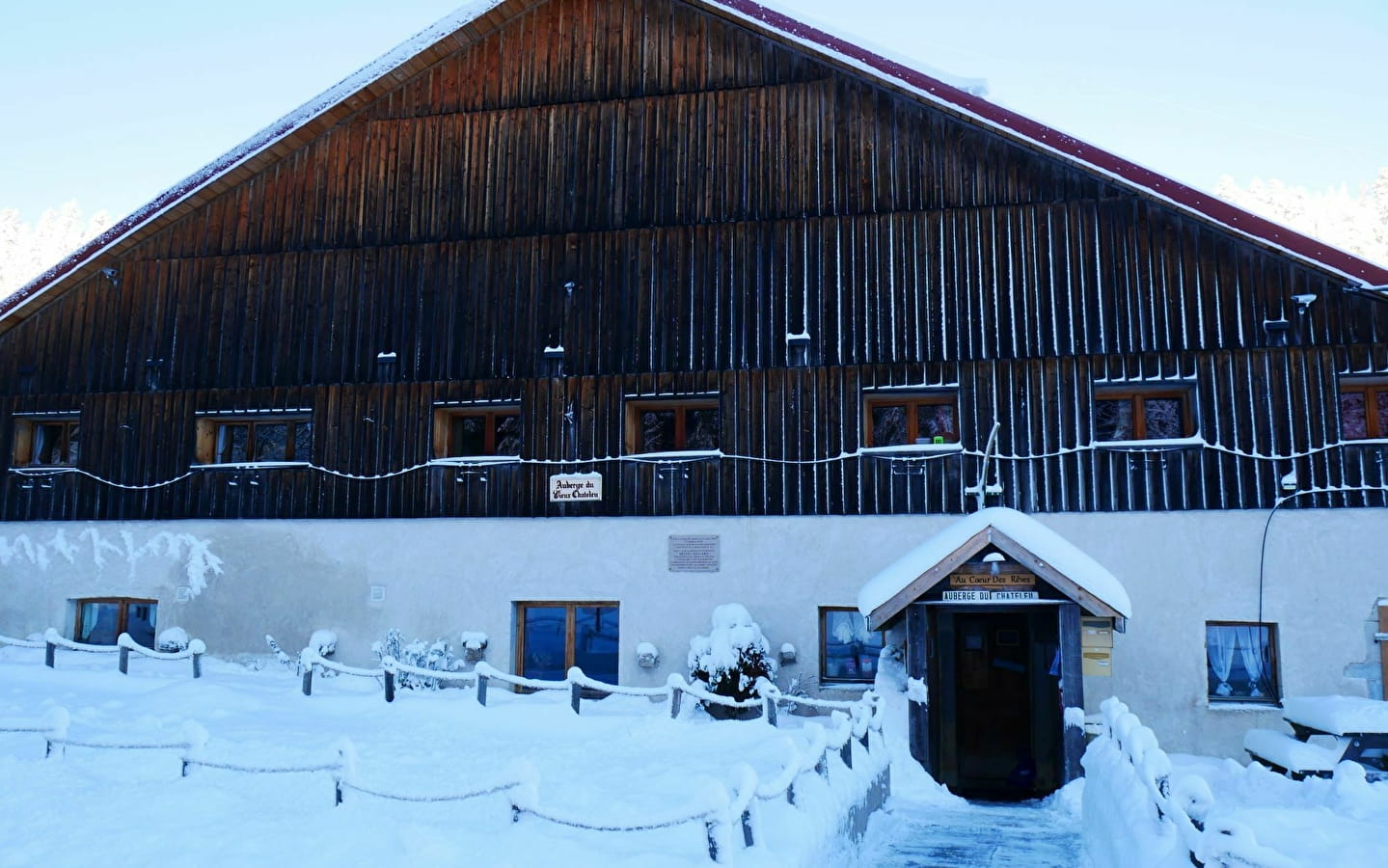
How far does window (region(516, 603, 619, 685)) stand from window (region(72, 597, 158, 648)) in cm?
606

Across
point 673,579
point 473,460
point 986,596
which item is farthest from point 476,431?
point 986,596

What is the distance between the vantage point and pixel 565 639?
16.1 m

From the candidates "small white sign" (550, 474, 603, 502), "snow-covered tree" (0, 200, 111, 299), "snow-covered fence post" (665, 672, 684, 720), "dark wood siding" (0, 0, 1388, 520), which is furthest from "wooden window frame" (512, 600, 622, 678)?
"snow-covered tree" (0, 200, 111, 299)

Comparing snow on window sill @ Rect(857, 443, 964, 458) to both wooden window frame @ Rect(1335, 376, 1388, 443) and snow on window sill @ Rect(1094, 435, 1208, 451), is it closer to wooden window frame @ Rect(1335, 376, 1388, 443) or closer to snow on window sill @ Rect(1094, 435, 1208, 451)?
snow on window sill @ Rect(1094, 435, 1208, 451)

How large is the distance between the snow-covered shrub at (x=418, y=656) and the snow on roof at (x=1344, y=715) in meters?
10.7

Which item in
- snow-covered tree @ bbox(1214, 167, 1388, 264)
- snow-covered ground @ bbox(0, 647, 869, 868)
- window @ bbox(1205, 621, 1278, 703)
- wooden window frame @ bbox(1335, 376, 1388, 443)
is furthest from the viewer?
snow-covered tree @ bbox(1214, 167, 1388, 264)

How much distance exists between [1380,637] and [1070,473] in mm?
3985

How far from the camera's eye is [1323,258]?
1380 cm

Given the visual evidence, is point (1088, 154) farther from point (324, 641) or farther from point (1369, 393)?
point (324, 641)

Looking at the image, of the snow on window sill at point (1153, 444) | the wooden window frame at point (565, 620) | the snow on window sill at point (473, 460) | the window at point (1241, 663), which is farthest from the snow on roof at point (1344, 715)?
the snow on window sill at point (473, 460)

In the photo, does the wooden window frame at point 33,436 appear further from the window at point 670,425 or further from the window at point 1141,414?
the window at point 1141,414

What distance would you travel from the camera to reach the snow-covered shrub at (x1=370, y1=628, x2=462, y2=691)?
1577 centimetres

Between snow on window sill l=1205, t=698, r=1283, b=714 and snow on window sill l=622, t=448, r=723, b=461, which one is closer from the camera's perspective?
snow on window sill l=1205, t=698, r=1283, b=714

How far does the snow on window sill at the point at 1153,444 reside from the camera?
14.2 m
